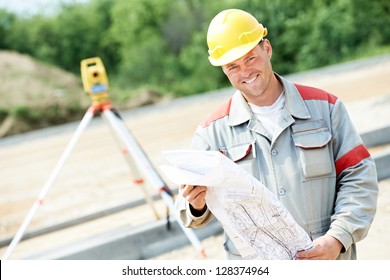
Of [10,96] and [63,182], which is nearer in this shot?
[63,182]

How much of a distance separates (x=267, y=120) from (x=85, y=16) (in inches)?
1979

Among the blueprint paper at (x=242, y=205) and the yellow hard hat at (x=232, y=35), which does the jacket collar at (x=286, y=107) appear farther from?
the blueprint paper at (x=242, y=205)

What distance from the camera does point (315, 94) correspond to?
101 inches

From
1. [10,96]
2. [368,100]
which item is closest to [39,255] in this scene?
[368,100]

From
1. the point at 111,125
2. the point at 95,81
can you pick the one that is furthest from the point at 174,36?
the point at 95,81

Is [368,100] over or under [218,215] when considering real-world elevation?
over

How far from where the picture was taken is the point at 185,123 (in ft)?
54.3

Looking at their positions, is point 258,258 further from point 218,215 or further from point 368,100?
point 368,100

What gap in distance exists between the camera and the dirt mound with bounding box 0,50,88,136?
29.9 metres

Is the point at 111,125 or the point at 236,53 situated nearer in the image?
the point at 236,53

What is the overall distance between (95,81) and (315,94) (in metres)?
3.17

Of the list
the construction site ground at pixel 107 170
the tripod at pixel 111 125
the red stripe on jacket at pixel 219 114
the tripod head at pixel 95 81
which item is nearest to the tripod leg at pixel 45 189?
the tripod at pixel 111 125

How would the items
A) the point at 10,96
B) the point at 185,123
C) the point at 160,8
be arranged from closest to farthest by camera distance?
the point at 185,123
the point at 10,96
the point at 160,8

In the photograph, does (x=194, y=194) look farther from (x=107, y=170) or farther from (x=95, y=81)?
(x=107, y=170)
